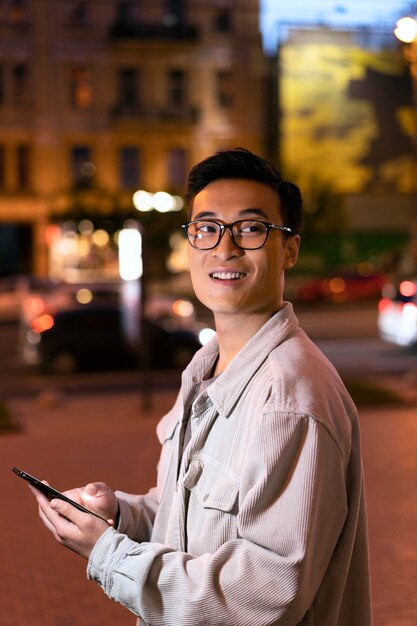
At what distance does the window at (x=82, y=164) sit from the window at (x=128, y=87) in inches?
107

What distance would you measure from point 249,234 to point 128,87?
37368 millimetres

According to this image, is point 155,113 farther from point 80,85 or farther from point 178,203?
point 178,203

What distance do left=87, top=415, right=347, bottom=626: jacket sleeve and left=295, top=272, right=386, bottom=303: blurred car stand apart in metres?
29.2

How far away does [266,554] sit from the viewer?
66.9 inches

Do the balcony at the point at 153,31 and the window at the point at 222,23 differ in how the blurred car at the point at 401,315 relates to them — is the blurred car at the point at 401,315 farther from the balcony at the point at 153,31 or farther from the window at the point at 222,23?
the window at the point at 222,23

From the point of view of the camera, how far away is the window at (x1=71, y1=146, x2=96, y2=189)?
37.3 m

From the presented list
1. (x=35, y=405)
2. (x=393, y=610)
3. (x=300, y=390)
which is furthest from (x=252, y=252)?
(x=35, y=405)

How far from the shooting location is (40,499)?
2.07 metres

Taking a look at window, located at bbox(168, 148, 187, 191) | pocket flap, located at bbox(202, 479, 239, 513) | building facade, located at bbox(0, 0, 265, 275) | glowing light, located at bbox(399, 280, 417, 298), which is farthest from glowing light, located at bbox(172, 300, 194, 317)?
window, located at bbox(168, 148, 187, 191)

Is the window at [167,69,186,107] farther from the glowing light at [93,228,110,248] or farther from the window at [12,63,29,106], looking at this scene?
the glowing light at [93,228,110,248]

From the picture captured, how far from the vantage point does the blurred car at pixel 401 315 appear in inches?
653

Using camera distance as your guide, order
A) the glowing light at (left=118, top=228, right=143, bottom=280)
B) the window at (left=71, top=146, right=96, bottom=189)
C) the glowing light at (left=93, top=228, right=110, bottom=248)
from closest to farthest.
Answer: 1. the glowing light at (left=118, top=228, right=143, bottom=280)
2. the glowing light at (left=93, top=228, right=110, bottom=248)
3. the window at (left=71, top=146, right=96, bottom=189)

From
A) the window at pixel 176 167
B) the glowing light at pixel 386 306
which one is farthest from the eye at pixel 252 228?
the window at pixel 176 167

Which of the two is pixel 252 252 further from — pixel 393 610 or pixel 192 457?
pixel 393 610
